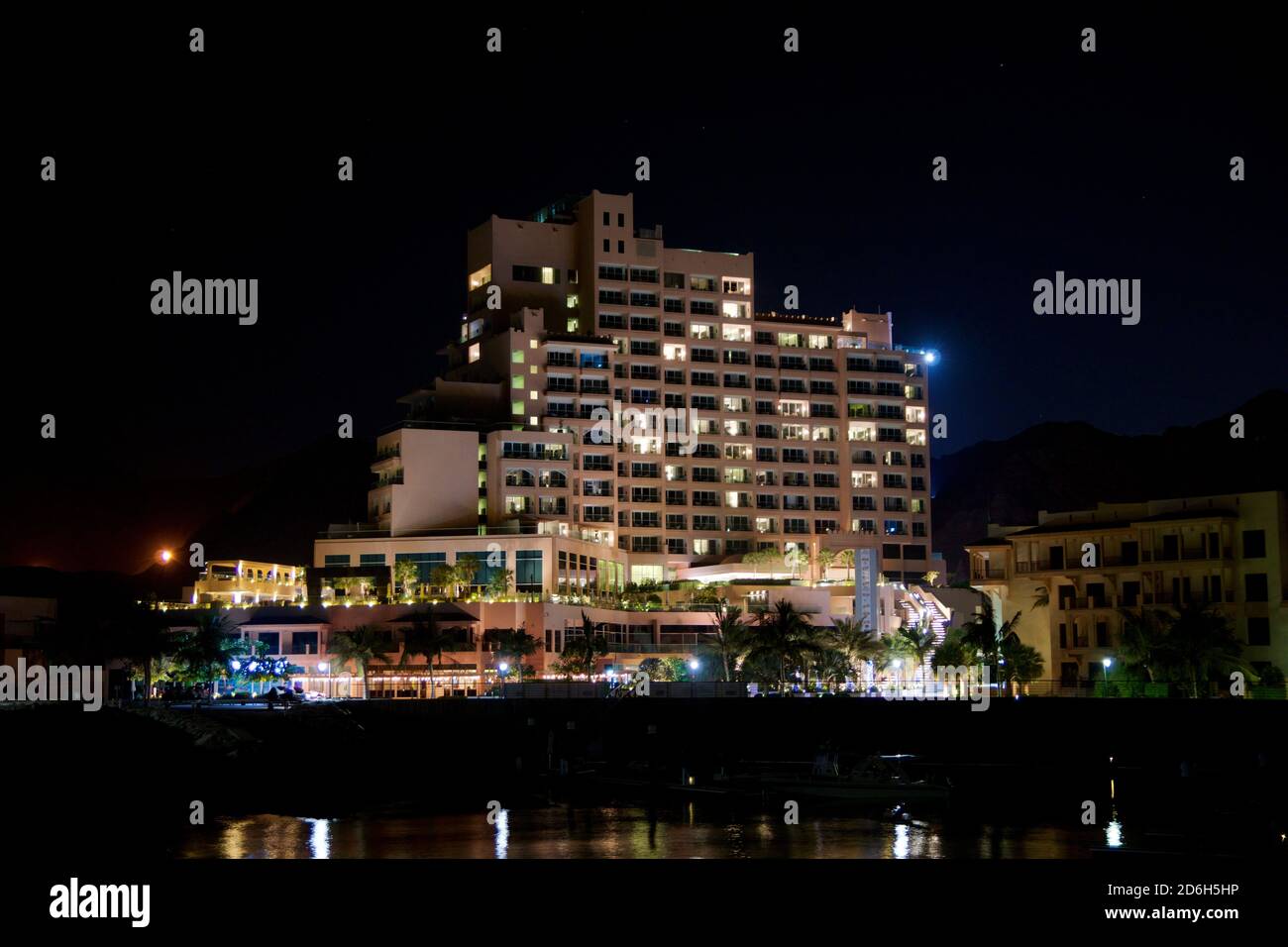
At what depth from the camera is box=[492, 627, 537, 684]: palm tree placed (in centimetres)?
10119

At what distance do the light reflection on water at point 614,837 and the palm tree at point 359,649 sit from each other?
4239 cm

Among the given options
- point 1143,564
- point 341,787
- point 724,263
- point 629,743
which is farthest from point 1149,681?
point 724,263

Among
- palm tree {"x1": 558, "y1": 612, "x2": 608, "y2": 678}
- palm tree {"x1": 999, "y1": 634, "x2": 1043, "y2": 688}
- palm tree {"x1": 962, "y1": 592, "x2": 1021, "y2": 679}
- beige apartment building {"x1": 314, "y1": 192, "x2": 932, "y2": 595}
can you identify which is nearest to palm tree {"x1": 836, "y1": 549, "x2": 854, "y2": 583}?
beige apartment building {"x1": 314, "y1": 192, "x2": 932, "y2": 595}

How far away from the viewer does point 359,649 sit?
9800 cm

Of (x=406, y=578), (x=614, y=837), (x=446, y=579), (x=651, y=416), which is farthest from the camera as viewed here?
(x=651, y=416)

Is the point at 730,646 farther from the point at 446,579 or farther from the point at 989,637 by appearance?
the point at 446,579

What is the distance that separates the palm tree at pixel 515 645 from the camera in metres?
101

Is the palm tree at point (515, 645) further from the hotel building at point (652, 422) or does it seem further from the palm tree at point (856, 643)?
the palm tree at point (856, 643)

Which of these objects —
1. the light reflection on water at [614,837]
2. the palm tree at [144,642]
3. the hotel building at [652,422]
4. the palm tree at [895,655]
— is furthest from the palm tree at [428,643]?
the light reflection on water at [614,837]

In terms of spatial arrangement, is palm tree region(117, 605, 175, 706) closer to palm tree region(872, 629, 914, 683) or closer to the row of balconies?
palm tree region(872, 629, 914, 683)

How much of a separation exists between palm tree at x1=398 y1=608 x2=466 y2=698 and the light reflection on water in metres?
41.9

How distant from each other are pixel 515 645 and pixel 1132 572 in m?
44.0

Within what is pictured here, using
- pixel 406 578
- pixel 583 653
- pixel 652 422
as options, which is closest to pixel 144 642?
pixel 406 578

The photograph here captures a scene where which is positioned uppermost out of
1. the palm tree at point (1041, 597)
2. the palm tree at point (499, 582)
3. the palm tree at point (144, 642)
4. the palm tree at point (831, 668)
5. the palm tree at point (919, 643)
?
the palm tree at point (499, 582)
